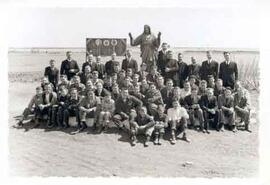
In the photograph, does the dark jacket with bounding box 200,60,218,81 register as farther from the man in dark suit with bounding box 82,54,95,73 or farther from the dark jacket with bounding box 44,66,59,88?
the dark jacket with bounding box 44,66,59,88

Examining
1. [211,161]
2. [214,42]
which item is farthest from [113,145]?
[214,42]

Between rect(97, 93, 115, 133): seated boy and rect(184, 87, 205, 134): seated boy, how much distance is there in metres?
0.74

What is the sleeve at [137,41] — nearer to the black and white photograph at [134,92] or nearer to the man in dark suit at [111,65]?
the black and white photograph at [134,92]

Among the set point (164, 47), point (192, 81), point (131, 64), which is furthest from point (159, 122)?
point (164, 47)

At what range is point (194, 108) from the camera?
207 inches

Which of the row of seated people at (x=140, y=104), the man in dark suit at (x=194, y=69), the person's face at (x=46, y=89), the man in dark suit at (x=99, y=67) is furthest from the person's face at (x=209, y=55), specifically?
the person's face at (x=46, y=89)

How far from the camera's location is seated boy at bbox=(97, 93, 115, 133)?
17.2 feet

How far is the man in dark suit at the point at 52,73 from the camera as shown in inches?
206

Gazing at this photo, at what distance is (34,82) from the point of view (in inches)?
206

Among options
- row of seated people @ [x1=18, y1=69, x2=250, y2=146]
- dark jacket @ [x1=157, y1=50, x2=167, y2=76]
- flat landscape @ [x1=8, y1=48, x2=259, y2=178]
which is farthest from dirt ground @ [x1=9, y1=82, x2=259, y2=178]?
dark jacket @ [x1=157, y1=50, x2=167, y2=76]

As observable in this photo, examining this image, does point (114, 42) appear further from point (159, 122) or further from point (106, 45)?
point (159, 122)

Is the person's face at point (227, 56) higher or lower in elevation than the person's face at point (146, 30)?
lower

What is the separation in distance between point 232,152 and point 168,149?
2.10ft

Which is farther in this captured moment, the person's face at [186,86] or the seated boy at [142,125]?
the person's face at [186,86]
